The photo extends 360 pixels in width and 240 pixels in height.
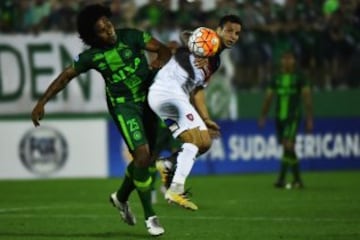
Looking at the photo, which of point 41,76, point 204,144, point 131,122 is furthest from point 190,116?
point 41,76

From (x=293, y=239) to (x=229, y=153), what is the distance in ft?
43.9

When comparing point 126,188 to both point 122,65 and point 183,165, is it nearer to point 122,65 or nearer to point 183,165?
point 183,165

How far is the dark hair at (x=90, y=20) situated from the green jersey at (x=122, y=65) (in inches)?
5.2

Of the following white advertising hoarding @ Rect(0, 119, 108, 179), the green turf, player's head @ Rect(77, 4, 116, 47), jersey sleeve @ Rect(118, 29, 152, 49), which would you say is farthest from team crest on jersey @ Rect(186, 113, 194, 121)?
white advertising hoarding @ Rect(0, 119, 108, 179)

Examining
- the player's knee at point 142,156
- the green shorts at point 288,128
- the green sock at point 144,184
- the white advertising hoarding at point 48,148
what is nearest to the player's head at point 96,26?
the player's knee at point 142,156

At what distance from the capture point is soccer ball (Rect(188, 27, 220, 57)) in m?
13.6

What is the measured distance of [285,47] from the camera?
81.4 feet

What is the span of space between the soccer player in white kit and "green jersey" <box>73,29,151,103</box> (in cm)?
87

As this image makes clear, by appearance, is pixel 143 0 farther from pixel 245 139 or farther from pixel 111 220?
pixel 111 220

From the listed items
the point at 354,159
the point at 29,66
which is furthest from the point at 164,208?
the point at 354,159

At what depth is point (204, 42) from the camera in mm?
13648

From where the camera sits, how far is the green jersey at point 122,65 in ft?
40.7

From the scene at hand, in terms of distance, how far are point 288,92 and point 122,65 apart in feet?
31.9

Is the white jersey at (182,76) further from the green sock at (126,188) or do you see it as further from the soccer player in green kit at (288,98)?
the soccer player in green kit at (288,98)
